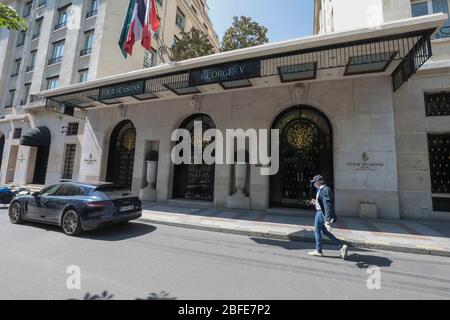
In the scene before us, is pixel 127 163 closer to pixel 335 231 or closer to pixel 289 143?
pixel 289 143

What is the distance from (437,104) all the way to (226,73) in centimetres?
847

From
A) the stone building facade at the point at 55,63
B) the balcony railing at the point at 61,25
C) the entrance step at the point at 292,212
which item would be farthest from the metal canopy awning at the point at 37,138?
the entrance step at the point at 292,212

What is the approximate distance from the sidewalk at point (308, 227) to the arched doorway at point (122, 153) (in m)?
5.82

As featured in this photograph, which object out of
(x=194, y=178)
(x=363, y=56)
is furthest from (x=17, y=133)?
(x=363, y=56)

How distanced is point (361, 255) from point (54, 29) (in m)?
28.5

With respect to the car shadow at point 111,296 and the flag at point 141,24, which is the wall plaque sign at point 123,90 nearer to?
the flag at point 141,24

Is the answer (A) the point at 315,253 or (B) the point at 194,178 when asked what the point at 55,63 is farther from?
(A) the point at 315,253

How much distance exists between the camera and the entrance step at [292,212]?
30.3ft

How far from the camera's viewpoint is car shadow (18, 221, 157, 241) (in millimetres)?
6145

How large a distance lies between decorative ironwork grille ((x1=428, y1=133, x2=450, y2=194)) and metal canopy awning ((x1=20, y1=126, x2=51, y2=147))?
960 inches

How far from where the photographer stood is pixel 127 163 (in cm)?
1453

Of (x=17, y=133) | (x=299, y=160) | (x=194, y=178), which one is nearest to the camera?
(x=299, y=160)

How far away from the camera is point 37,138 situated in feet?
57.9
